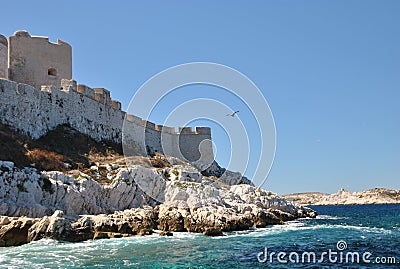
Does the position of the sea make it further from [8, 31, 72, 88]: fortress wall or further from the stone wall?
[8, 31, 72, 88]: fortress wall

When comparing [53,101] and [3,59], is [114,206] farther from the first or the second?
[3,59]

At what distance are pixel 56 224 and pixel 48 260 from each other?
2.99 meters

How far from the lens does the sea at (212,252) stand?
11695 millimetres

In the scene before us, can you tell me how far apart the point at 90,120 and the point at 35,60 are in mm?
5033

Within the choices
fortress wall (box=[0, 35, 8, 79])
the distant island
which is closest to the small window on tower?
fortress wall (box=[0, 35, 8, 79])

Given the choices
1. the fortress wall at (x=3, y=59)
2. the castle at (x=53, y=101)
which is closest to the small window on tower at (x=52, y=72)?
the castle at (x=53, y=101)

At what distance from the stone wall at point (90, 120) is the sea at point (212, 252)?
10036 mm

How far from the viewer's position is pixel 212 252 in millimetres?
13422

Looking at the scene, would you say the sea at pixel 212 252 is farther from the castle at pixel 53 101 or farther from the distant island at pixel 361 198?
the distant island at pixel 361 198

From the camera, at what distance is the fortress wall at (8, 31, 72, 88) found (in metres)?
26.8

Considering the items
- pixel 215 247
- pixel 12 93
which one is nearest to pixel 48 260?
pixel 215 247

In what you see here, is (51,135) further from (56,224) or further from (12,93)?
(56,224)

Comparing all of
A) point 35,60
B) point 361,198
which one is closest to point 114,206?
point 35,60

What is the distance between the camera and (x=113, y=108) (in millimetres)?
30312
